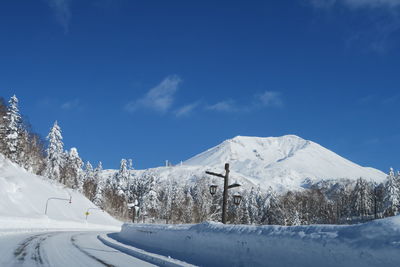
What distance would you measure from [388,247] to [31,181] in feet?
296

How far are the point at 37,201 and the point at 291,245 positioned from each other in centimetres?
8375

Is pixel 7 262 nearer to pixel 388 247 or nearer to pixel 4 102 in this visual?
pixel 388 247

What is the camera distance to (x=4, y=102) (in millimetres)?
80188

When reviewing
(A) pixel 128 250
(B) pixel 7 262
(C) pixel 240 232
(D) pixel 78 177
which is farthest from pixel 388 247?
(D) pixel 78 177

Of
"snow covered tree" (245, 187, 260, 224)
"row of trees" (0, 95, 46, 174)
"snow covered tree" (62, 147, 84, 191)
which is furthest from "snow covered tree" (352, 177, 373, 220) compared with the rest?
"row of trees" (0, 95, 46, 174)

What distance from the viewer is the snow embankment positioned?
21.9 ft

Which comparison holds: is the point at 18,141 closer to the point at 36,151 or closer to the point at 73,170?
the point at 36,151

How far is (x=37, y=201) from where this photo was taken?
82.7 meters

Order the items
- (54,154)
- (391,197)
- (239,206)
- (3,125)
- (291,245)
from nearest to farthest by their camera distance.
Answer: (291,245), (3,125), (391,197), (54,154), (239,206)

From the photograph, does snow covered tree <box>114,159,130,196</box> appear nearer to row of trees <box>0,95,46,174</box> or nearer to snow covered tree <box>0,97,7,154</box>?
row of trees <box>0,95,46,174</box>

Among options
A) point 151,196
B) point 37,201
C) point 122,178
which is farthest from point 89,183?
point 37,201

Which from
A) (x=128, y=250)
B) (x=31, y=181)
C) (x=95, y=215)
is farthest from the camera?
(x=95, y=215)

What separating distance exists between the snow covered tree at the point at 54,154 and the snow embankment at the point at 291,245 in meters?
86.9

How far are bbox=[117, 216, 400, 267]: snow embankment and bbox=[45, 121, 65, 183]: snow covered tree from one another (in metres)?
86.9
